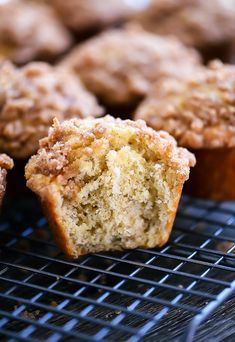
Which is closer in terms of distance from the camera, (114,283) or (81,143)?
(81,143)

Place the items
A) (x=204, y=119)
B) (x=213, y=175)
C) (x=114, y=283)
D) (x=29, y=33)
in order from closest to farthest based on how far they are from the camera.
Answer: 1. (x=114, y=283)
2. (x=204, y=119)
3. (x=213, y=175)
4. (x=29, y=33)

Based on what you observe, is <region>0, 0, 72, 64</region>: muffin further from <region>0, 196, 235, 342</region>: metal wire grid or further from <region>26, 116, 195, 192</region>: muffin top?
<region>26, 116, 195, 192</region>: muffin top

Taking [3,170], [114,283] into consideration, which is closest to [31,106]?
[3,170]

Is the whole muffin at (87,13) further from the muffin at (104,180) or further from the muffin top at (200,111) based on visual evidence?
the muffin at (104,180)

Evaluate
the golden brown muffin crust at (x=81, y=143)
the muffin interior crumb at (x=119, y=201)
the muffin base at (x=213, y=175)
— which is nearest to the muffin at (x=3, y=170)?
the golden brown muffin crust at (x=81, y=143)

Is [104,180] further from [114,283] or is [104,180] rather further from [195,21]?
[195,21]

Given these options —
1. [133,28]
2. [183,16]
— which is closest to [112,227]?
[133,28]
